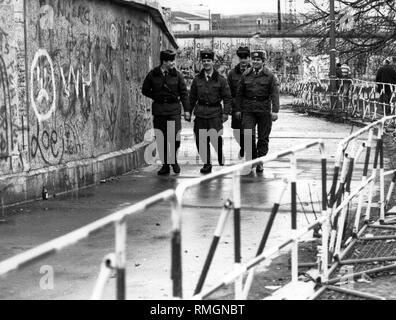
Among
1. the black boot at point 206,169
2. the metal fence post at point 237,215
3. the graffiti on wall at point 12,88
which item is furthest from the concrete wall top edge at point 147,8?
the metal fence post at point 237,215

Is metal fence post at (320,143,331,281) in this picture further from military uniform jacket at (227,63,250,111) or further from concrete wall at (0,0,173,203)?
military uniform jacket at (227,63,250,111)

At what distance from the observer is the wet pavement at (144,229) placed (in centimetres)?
621

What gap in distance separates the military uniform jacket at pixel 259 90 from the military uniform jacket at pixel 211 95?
0.25 meters

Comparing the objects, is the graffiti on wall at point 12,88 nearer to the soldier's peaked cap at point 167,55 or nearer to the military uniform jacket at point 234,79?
the soldier's peaked cap at point 167,55

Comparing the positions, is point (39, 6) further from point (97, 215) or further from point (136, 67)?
point (136, 67)

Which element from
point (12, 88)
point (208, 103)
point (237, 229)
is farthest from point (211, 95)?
point (237, 229)

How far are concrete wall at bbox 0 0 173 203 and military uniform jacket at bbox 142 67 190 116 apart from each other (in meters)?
0.58

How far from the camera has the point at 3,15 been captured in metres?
9.45

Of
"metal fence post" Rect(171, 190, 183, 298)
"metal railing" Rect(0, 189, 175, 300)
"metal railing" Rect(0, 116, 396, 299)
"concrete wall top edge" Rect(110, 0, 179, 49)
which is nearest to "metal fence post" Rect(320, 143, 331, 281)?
"metal railing" Rect(0, 116, 396, 299)

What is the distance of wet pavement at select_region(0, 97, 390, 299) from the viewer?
6.21 meters

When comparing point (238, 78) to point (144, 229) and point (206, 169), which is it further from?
point (144, 229)

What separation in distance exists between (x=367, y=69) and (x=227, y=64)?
9091 millimetres

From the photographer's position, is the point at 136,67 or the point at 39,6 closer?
the point at 39,6
